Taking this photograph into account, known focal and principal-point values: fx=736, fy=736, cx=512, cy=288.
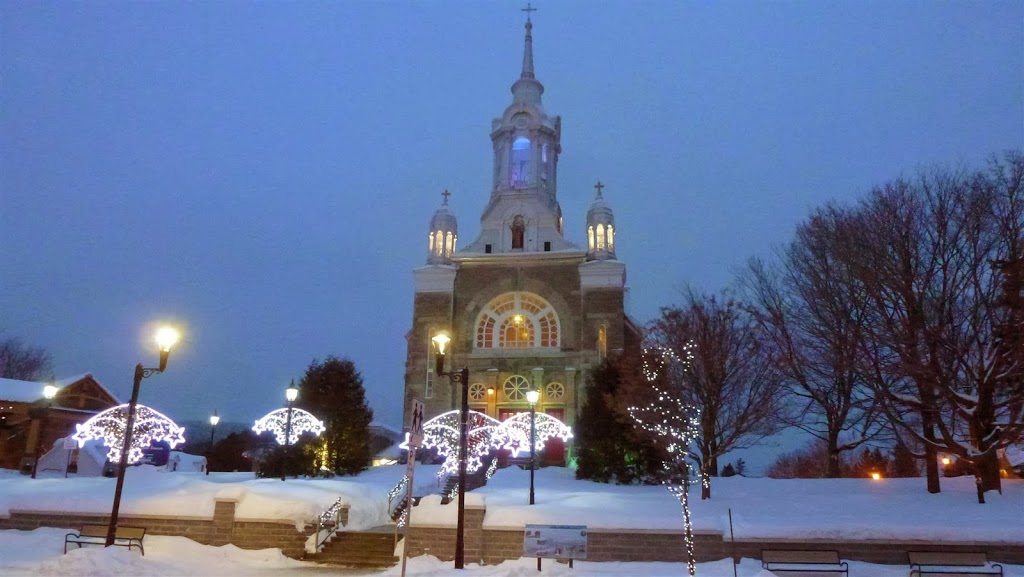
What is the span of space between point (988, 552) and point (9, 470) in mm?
42100

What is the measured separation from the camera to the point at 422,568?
51.0 feet

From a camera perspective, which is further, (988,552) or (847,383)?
(847,383)

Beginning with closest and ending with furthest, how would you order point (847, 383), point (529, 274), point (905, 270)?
point (905, 270) < point (847, 383) < point (529, 274)

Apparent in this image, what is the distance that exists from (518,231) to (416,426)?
34626mm

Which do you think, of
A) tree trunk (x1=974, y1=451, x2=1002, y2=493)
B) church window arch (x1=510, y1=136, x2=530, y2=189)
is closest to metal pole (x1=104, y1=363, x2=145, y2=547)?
tree trunk (x1=974, y1=451, x2=1002, y2=493)

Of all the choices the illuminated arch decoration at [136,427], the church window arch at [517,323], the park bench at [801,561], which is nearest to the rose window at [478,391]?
the church window arch at [517,323]

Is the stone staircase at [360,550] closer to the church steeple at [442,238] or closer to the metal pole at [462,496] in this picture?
the metal pole at [462,496]

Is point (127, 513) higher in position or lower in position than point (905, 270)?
lower

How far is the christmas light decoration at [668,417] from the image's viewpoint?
23703 millimetres

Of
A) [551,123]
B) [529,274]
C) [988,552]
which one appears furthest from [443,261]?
[988,552]

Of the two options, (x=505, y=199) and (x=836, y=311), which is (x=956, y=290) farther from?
(x=505, y=199)

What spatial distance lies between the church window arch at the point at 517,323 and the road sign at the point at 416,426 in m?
29.2

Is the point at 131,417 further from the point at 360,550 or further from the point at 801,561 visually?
the point at 801,561

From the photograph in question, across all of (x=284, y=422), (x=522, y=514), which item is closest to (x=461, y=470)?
(x=522, y=514)
